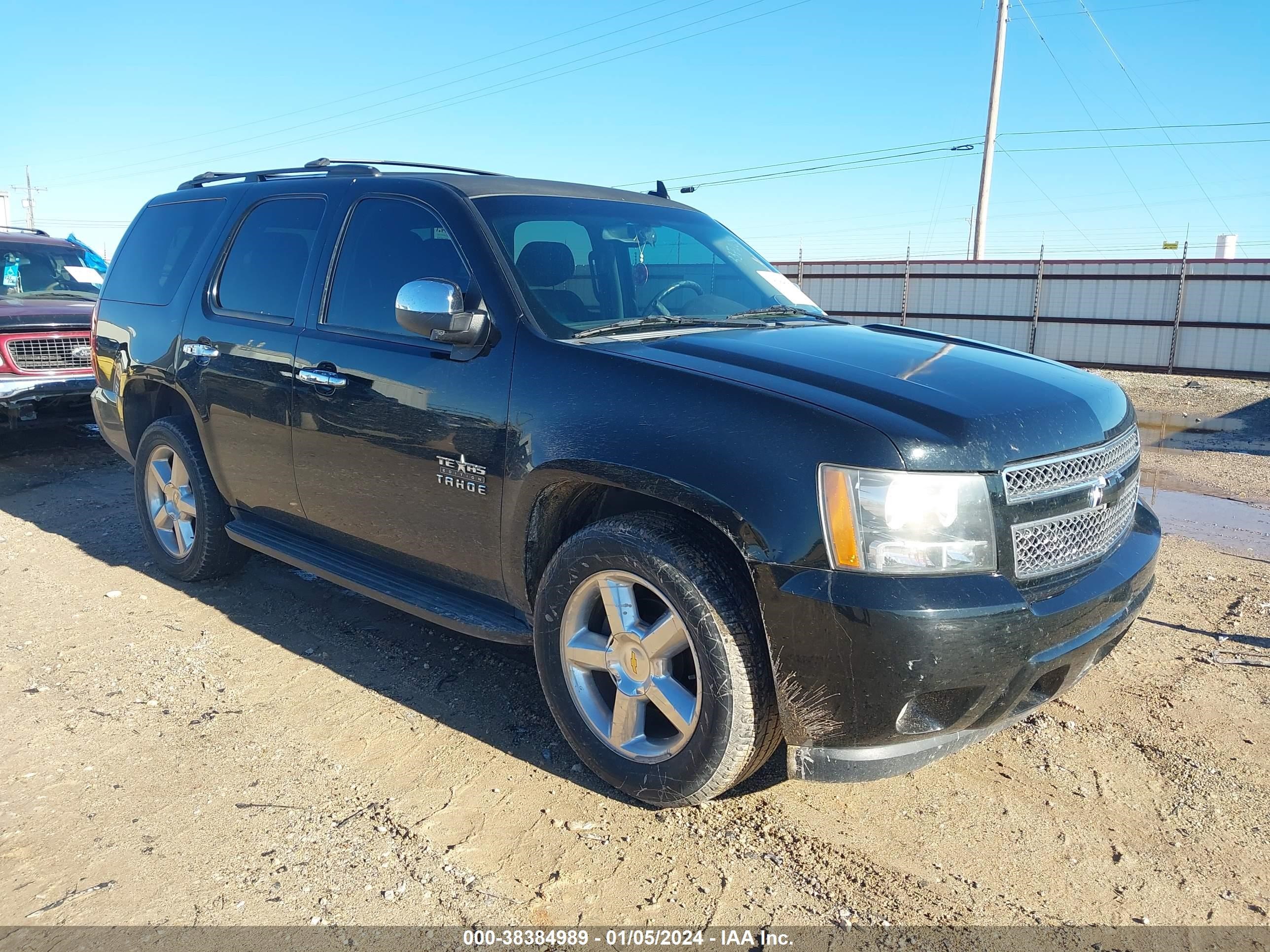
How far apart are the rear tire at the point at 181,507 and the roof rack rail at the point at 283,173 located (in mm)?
1306

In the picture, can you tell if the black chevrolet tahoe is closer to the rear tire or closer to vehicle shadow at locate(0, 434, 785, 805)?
the rear tire

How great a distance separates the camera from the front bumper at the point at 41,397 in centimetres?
764

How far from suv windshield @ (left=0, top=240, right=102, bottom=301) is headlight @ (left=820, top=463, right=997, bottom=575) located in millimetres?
8973

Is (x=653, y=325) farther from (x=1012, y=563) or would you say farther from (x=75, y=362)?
(x=75, y=362)

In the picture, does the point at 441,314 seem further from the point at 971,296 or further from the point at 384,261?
the point at 971,296

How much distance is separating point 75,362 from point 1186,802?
8.89 metres

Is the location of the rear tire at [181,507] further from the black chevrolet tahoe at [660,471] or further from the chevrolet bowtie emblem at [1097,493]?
the chevrolet bowtie emblem at [1097,493]

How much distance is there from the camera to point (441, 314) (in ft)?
10.0

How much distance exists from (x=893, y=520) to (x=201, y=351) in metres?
3.50

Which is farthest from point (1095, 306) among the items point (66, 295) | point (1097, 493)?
point (1097, 493)

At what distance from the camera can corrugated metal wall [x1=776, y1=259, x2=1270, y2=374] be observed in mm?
16516

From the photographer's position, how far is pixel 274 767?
3.09 meters

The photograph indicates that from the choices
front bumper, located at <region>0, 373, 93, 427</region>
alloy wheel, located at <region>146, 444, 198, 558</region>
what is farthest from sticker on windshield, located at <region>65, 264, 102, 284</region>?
alloy wheel, located at <region>146, 444, 198, 558</region>

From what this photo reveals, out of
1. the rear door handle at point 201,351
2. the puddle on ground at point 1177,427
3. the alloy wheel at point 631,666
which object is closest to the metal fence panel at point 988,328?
the puddle on ground at point 1177,427
